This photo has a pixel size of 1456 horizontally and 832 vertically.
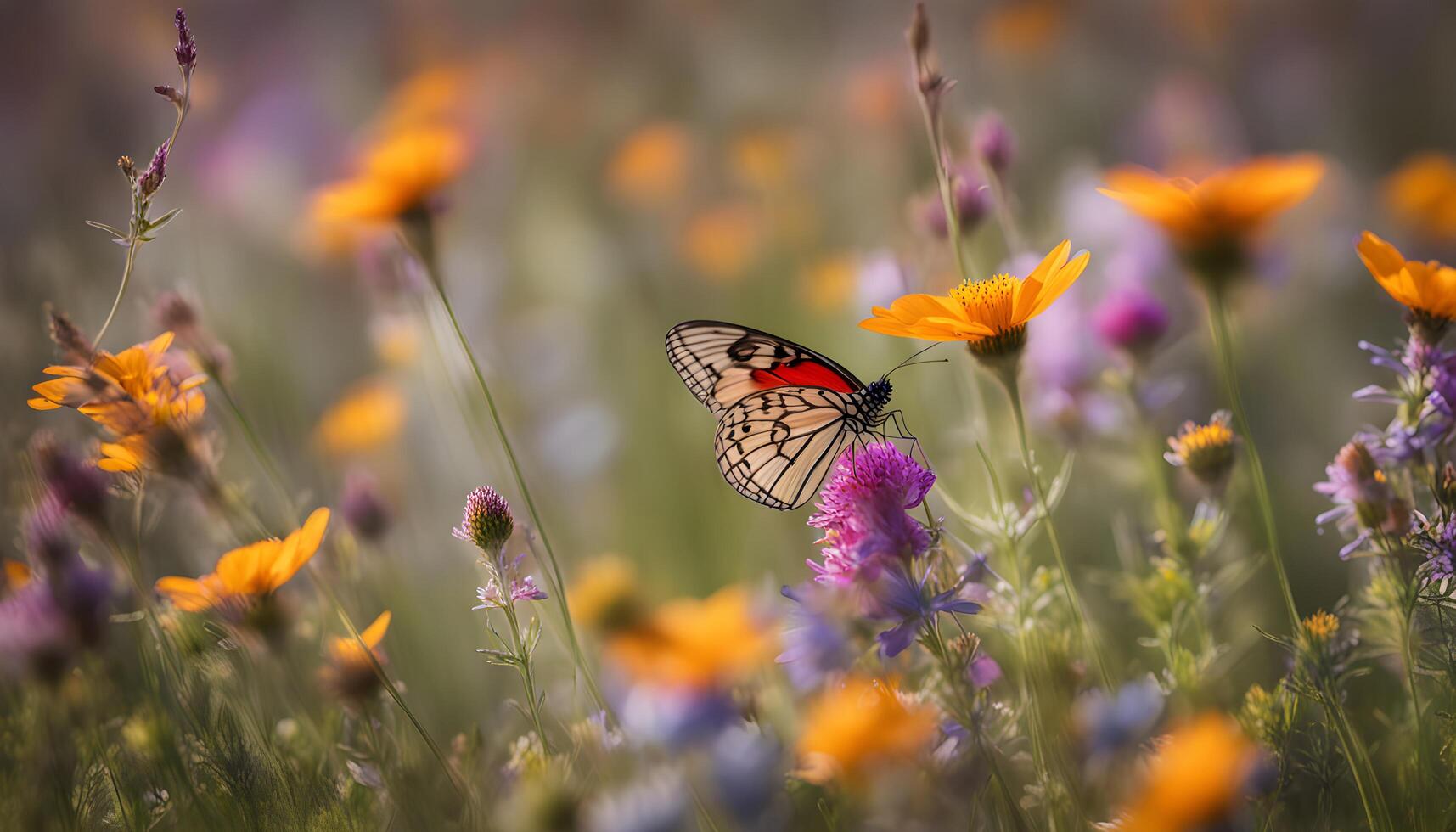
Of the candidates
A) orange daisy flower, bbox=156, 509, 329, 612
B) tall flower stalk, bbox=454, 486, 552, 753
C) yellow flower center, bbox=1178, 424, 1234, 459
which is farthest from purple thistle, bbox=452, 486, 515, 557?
yellow flower center, bbox=1178, 424, 1234, 459

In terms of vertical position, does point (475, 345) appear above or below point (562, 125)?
below

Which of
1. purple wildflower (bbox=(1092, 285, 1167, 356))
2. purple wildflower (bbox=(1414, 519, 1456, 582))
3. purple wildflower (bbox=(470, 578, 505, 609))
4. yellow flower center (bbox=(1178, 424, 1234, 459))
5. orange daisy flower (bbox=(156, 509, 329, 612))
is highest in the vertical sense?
orange daisy flower (bbox=(156, 509, 329, 612))

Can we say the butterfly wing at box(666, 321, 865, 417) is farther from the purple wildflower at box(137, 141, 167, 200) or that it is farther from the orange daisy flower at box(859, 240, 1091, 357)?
the purple wildflower at box(137, 141, 167, 200)

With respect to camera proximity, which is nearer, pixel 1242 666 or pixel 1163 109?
pixel 1242 666

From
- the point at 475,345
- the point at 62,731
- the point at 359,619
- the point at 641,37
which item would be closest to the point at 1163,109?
the point at 641,37

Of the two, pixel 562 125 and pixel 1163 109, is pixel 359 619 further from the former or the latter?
pixel 1163 109

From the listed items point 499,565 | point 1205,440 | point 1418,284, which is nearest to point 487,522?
point 499,565

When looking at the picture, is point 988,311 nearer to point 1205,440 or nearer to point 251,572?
point 1205,440
